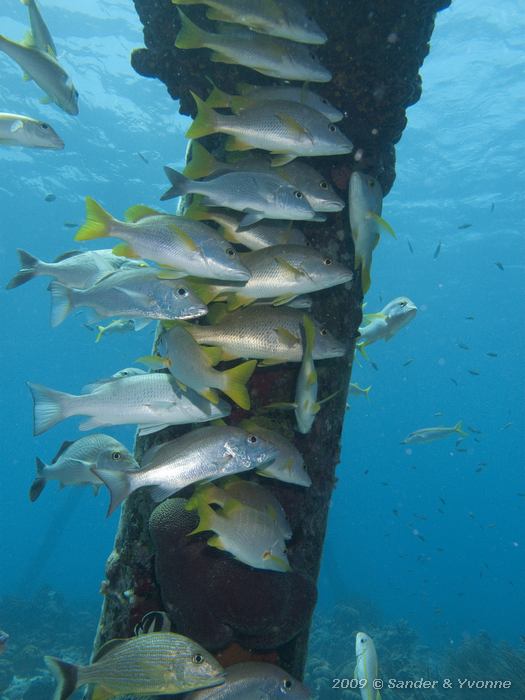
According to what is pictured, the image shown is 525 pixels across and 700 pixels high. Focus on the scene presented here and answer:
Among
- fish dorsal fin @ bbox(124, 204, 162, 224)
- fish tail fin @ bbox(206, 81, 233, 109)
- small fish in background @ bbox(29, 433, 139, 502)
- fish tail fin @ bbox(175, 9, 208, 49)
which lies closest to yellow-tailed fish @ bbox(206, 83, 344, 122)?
fish tail fin @ bbox(206, 81, 233, 109)

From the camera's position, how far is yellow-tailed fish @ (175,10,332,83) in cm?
312

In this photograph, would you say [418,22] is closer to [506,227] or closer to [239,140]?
[239,140]

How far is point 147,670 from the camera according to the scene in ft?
8.04

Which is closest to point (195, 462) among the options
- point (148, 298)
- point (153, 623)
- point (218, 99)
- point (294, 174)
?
point (148, 298)

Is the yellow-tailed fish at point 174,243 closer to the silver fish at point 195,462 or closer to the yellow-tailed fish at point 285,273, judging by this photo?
the yellow-tailed fish at point 285,273

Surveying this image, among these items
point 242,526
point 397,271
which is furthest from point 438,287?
point 242,526

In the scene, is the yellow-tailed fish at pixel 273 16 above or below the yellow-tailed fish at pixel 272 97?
above

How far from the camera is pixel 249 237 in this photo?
336 cm

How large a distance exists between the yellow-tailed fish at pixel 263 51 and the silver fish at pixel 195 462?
2.45m

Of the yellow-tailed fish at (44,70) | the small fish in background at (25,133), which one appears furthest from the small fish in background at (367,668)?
the yellow-tailed fish at (44,70)

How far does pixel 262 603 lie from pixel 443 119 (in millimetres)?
30532

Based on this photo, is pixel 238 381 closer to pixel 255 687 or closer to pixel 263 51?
pixel 255 687

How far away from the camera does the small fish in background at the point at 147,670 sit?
243 cm

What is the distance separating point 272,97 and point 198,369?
2210mm
